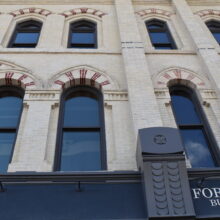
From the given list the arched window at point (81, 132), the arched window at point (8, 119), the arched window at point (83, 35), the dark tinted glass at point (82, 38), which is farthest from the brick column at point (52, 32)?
the arched window at point (81, 132)

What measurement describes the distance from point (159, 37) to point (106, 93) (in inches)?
172

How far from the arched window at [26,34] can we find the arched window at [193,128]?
203 inches

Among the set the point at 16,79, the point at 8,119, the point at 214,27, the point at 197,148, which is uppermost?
the point at 214,27

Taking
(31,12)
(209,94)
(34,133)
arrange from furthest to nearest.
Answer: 1. (31,12)
2. (209,94)
3. (34,133)

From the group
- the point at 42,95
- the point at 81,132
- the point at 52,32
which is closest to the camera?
the point at 81,132

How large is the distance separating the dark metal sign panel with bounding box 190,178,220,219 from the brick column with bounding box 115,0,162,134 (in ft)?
5.69

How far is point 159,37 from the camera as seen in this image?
11969 millimetres

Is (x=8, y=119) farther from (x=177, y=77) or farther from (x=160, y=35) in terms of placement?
(x=160, y=35)

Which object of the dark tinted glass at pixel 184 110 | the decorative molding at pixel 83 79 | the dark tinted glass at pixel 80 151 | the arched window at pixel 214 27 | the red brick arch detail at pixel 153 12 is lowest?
the dark tinted glass at pixel 80 151

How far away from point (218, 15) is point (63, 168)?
9.28 metres

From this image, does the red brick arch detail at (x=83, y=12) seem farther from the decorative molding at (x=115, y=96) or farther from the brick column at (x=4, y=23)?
the decorative molding at (x=115, y=96)

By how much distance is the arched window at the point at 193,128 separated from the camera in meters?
7.69

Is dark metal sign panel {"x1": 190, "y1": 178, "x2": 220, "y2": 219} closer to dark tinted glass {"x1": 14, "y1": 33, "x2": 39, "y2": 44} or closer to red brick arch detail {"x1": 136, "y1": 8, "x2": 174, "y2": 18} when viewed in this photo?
dark tinted glass {"x1": 14, "y1": 33, "x2": 39, "y2": 44}

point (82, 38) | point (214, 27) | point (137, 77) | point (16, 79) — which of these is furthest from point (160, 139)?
point (214, 27)
